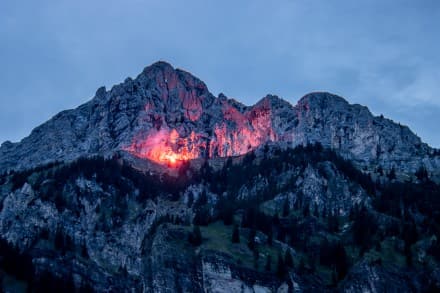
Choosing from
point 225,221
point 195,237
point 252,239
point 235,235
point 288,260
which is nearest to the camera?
point 288,260

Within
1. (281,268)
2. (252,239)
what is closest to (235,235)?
(252,239)

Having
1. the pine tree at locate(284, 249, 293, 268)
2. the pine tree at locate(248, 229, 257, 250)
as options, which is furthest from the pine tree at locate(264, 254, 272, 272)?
the pine tree at locate(248, 229, 257, 250)

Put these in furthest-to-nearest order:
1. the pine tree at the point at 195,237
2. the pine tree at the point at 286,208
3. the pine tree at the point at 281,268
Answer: the pine tree at the point at 286,208
the pine tree at the point at 195,237
the pine tree at the point at 281,268

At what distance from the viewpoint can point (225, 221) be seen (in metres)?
127

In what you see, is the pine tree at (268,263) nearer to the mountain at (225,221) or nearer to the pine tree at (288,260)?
the mountain at (225,221)

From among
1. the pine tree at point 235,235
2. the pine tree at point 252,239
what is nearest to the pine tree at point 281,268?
the pine tree at point 252,239

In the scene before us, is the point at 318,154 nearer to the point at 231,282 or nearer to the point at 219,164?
the point at 219,164

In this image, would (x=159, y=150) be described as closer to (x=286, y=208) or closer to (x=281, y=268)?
(x=286, y=208)

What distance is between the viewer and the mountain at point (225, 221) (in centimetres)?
10719

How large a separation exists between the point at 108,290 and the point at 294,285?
38789mm

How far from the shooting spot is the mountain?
4220 inches

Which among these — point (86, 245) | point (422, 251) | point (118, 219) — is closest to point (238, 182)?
point (118, 219)

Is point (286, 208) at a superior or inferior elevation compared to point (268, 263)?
superior

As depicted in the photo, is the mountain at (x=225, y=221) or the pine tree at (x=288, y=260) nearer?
the mountain at (x=225, y=221)
